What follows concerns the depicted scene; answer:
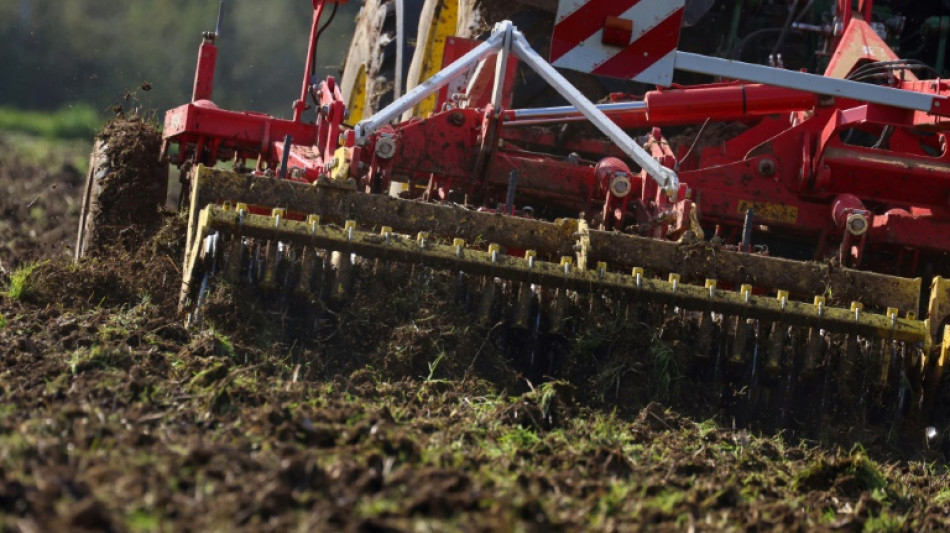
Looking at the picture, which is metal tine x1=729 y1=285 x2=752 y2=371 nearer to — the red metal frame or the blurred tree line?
the red metal frame

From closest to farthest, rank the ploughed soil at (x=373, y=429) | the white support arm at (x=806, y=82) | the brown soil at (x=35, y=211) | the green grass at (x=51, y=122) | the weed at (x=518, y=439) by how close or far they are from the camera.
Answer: the ploughed soil at (x=373, y=429) < the weed at (x=518, y=439) < the white support arm at (x=806, y=82) < the brown soil at (x=35, y=211) < the green grass at (x=51, y=122)

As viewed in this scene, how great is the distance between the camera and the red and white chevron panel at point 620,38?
5.43m

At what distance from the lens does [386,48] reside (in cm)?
858

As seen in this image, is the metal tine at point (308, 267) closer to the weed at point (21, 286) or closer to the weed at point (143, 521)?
the weed at point (21, 286)

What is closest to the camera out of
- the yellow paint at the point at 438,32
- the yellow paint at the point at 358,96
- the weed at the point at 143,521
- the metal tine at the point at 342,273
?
the weed at the point at 143,521

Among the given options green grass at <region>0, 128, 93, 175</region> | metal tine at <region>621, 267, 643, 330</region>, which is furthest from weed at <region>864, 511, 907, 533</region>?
green grass at <region>0, 128, 93, 175</region>

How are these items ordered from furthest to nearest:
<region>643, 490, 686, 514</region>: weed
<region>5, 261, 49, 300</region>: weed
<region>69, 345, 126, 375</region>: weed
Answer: <region>5, 261, 49, 300</region>: weed, <region>69, 345, 126, 375</region>: weed, <region>643, 490, 686, 514</region>: weed

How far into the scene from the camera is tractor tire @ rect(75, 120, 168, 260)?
6.27m

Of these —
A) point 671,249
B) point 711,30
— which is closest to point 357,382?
point 671,249

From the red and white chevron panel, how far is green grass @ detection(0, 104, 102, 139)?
12623 millimetres

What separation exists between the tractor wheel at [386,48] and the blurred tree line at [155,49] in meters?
7.81

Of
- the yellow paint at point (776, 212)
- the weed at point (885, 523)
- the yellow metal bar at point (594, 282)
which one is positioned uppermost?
the yellow paint at point (776, 212)

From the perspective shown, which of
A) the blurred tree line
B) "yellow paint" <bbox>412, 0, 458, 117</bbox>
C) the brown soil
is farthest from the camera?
the blurred tree line

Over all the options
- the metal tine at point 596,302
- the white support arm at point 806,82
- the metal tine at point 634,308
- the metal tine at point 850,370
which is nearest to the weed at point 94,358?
the metal tine at point 596,302
